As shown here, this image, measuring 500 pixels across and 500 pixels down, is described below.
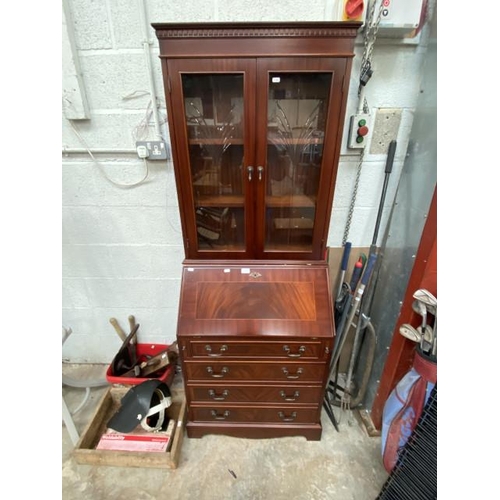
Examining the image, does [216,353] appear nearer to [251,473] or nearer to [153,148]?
[251,473]

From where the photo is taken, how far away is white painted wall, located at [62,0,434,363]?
1.16 meters

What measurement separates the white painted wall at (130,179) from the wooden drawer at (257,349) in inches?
22.3

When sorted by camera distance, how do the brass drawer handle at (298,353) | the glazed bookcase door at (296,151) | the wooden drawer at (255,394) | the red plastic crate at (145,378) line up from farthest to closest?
the red plastic crate at (145,378) → the wooden drawer at (255,394) → the brass drawer handle at (298,353) → the glazed bookcase door at (296,151)

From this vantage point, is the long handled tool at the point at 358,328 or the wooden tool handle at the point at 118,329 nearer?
the long handled tool at the point at 358,328

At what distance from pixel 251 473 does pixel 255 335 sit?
749mm

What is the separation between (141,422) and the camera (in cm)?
140

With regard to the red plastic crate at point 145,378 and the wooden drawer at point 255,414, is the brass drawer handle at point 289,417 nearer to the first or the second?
the wooden drawer at point 255,414

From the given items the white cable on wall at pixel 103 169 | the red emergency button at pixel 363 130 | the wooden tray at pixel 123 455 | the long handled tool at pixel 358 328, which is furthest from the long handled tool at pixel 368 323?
the white cable on wall at pixel 103 169

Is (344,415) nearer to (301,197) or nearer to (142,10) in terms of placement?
(301,197)

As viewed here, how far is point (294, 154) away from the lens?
3.90 ft

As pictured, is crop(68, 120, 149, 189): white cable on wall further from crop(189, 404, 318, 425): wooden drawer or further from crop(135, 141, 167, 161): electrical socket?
crop(189, 404, 318, 425): wooden drawer

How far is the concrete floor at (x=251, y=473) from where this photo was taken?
1.27 meters

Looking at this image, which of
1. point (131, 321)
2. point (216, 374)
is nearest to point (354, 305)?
point (216, 374)
